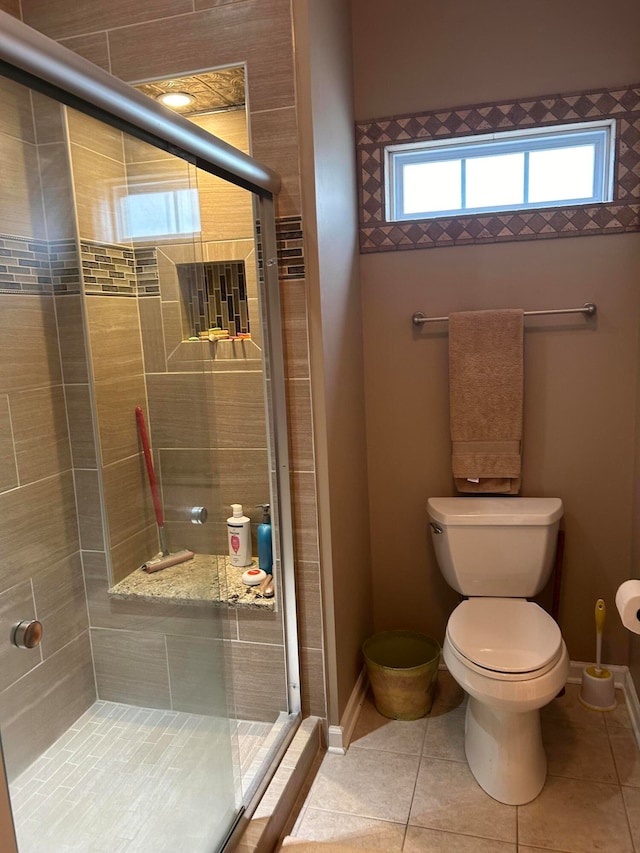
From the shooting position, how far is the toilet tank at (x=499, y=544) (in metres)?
2.25

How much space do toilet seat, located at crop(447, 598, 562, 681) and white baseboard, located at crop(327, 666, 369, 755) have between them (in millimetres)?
511

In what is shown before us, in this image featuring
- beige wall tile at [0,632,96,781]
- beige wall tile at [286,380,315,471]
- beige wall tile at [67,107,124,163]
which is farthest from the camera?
beige wall tile at [286,380,315,471]

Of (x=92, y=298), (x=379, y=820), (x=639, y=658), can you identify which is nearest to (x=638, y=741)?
(x=639, y=658)

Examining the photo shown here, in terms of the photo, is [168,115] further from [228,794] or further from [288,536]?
[228,794]

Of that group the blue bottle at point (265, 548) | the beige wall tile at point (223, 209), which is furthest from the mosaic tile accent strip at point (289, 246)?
the blue bottle at point (265, 548)

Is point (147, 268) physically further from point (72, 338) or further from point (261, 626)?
point (261, 626)

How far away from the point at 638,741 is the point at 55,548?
1947 millimetres

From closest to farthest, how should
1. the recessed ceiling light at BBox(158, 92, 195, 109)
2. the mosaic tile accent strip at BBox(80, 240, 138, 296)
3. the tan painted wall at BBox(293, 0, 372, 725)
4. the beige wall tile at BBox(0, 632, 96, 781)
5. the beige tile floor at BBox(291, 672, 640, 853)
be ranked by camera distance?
the beige wall tile at BBox(0, 632, 96, 781) < the mosaic tile accent strip at BBox(80, 240, 138, 296) < the beige tile floor at BBox(291, 672, 640, 853) < the tan painted wall at BBox(293, 0, 372, 725) < the recessed ceiling light at BBox(158, 92, 195, 109)

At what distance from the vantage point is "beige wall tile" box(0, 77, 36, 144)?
3.82 ft

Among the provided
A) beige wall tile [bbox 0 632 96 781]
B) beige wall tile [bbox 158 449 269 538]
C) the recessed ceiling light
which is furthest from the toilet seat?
the recessed ceiling light

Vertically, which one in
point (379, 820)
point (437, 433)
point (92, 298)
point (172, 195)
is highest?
point (172, 195)

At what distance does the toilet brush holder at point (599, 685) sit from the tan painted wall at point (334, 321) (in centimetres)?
84

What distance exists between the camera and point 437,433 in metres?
2.51

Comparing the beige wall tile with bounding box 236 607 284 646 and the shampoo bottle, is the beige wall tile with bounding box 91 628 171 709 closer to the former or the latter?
the beige wall tile with bounding box 236 607 284 646
